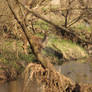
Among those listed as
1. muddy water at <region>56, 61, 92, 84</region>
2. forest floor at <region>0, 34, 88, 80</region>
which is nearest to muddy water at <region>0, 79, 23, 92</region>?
forest floor at <region>0, 34, 88, 80</region>

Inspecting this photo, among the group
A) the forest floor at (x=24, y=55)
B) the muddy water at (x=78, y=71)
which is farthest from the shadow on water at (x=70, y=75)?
the forest floor at (x=24, y=55)

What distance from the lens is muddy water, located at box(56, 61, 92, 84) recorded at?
343 inches

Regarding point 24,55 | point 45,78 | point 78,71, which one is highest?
point 45,78

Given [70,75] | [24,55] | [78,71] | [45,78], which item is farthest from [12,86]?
[24,55]

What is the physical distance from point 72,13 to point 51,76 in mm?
7872

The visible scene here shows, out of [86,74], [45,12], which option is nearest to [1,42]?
[45,12]

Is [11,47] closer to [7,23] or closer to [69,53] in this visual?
[7,23]

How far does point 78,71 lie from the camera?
9.95 m

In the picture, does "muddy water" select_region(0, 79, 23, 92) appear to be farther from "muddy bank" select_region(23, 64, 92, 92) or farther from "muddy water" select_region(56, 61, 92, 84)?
"muddy bank" select_region(23, 64, 92, 92)

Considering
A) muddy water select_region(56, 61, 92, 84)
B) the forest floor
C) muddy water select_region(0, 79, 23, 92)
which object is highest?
the forest floor

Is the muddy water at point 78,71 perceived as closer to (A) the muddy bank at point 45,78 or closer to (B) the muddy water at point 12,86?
(B) the muddy water at point 12,86

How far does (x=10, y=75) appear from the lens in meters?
8.50

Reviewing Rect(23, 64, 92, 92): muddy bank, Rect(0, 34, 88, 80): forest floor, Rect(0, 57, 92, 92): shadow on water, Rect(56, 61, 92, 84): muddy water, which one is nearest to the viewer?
Rect(23, 64, 92, 92): muddy bank

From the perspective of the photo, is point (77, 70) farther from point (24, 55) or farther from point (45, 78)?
point (45, 78)
